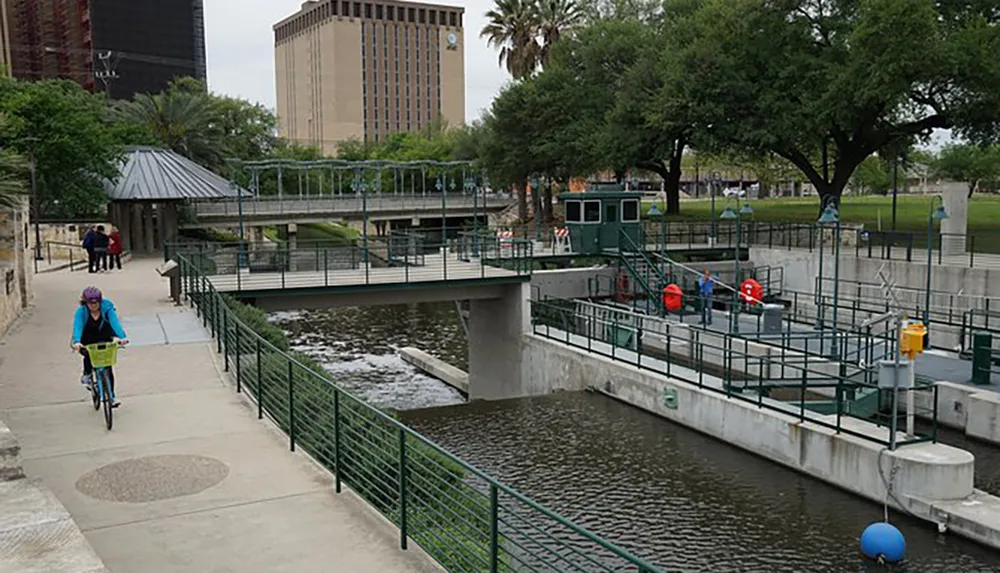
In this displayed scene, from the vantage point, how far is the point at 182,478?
31.3 ft

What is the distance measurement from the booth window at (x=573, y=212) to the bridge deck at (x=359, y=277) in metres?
7.06

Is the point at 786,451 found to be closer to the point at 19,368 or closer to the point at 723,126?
the point at 19,368

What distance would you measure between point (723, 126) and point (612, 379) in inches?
987

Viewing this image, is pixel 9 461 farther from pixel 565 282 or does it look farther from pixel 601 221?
pixel 601 221

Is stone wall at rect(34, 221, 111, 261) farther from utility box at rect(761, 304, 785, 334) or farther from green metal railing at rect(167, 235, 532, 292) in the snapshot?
utility box at rect(761, 304, 785, 334)

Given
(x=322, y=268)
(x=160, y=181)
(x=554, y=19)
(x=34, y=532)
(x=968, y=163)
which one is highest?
(x=554, y=19)

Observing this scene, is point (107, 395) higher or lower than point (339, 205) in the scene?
lower

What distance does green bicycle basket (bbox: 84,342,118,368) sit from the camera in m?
11.2

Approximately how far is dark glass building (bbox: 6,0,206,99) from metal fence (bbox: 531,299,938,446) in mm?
72757

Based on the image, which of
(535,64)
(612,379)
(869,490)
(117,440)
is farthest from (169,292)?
(535,64)

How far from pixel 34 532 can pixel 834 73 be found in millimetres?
39069

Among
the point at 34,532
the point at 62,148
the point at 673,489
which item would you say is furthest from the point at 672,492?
the point at 62,148

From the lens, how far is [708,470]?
17.8m

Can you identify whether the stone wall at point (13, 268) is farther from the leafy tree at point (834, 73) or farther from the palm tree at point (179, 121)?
the palm tree at point (179, 121)
